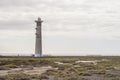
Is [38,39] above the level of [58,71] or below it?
above

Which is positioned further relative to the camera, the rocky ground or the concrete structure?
the concrete structure

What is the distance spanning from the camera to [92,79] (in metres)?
39.6

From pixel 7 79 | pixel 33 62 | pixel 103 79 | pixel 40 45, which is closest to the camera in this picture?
pixel 7 79

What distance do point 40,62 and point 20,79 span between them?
38036 millimetres

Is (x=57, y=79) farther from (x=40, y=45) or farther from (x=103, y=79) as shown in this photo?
(x=40, y=45)

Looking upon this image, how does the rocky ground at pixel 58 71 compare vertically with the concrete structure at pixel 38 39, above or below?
below

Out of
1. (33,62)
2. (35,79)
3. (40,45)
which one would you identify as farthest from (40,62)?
(35,79)

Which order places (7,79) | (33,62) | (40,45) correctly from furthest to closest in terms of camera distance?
1. (40,45)
2. (33,62)
3. (7,79)

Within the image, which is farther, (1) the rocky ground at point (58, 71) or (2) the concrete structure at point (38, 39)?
(2) the concrete structure at point (38, 39)

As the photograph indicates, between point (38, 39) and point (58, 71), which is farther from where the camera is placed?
point (38, 39)

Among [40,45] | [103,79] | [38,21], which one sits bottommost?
[103,79]

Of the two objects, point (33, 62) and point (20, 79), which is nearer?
point (20, 79)

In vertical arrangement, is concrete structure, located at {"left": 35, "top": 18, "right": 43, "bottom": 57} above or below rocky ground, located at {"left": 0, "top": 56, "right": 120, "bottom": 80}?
above

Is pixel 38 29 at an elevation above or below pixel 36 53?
above
